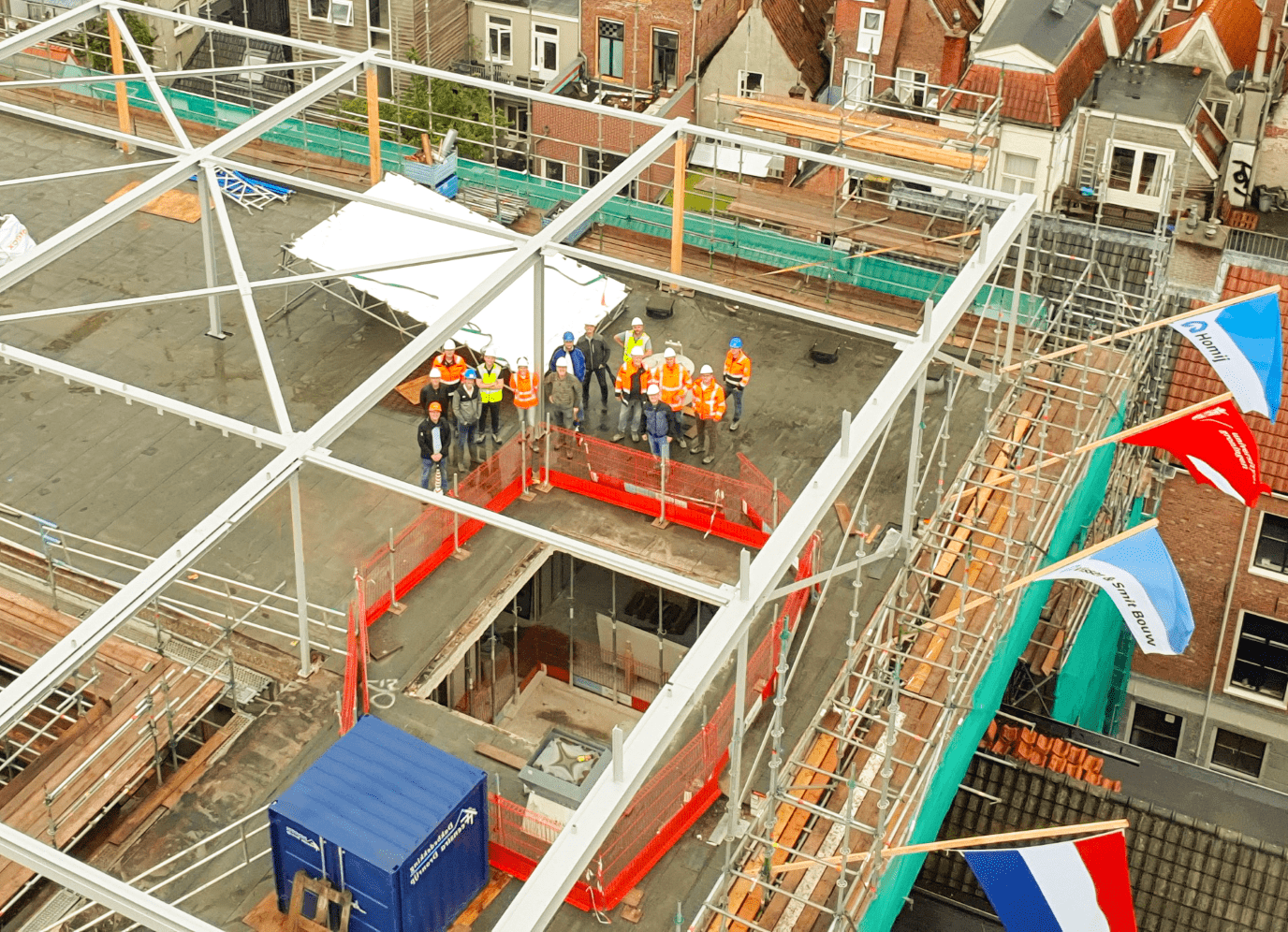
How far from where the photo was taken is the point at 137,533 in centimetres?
3303

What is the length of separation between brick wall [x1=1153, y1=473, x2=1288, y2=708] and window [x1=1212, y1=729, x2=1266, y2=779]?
1.73 m

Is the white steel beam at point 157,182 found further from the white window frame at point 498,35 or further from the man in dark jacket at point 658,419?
the white window frame at point 498,35

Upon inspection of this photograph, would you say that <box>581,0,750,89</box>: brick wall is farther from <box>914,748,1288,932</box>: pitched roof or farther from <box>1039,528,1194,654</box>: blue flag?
<box>1039,528,1194,654</box>: blue flag

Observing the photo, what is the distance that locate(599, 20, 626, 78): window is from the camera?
220 ft

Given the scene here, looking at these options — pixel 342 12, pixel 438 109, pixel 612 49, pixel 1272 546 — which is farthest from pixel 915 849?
pixel 342 12

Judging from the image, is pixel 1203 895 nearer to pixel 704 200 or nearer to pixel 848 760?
pixel 848 760

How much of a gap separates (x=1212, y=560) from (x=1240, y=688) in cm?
458

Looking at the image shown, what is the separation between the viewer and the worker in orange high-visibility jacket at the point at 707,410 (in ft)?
111

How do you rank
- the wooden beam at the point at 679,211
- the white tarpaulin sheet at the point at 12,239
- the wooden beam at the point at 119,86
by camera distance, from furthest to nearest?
1. the wooden beam at the point at 119,86
2. the white tarpaulin sheet at the point at 12,239
3. the wooden beam at the point at 679,211

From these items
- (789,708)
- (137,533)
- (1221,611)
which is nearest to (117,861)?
(137,533)

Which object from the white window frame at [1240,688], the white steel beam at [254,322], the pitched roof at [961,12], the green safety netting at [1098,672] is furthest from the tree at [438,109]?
the white window frame at [1240,688]

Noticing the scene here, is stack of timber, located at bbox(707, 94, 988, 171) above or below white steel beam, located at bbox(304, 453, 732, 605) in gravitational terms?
above

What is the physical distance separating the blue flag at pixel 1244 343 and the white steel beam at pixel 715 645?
3.84 meters

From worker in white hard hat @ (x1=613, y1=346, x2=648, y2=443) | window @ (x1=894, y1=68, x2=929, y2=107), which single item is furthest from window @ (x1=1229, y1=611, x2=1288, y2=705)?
window @ (x1=894, y1=68, x2=929, y2=107)
